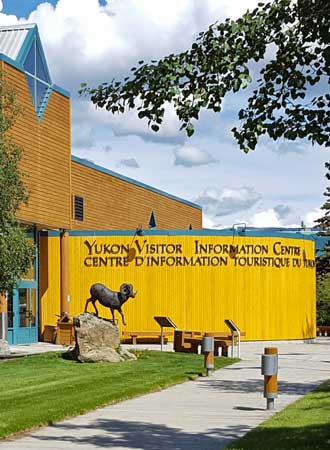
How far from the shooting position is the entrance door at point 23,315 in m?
37.1

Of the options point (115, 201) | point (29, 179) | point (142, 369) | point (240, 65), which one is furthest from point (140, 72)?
point (115, 201)

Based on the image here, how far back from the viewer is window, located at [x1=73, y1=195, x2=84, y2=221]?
4422cm

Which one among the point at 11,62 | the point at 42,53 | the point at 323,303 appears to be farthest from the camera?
the point at 323,303

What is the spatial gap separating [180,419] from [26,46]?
25730mm

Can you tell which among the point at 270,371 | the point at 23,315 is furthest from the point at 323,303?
the point at 270,371

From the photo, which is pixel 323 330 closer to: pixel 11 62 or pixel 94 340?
pixel 11 62

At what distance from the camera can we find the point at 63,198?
38938 millimetres

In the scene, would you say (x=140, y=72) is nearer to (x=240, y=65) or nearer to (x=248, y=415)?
(x=240, y=65)

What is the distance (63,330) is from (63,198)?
5.99 metres

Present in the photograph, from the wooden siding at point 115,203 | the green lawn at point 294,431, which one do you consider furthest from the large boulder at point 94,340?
the wooden siding at point 115,203

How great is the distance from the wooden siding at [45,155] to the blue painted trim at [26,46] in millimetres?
655

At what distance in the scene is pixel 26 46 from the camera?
119 feet

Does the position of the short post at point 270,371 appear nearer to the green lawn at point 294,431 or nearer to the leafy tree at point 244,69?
the green lawn at point 294,431

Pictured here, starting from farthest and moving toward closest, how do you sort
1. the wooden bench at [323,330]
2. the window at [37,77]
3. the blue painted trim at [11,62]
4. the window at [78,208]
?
the wooden bench at [323,330] → the window at [78,208] → the window at [37,77] → the blue painted trim at [11,62]
